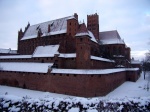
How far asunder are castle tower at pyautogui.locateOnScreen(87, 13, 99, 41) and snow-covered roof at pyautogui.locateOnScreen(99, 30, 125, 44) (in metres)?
2.22

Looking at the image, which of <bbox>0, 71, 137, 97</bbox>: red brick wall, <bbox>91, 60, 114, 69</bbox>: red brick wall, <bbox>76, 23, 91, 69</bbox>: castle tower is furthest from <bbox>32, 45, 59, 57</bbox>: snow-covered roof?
<bbox>91, 60, 114, 69</bbox>: red brick wall

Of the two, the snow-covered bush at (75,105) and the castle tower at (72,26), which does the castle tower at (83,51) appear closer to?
the castle tower at (72,26)

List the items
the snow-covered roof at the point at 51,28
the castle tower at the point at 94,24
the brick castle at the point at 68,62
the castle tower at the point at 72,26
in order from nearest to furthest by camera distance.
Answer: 1. the brick castle at the point at 68,62
2. the castle tower at the point at 72,26
3. the snow-covered roof at the point at 51,28
4. the castle tower at the point at 94,24

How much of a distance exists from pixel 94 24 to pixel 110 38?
265 inches

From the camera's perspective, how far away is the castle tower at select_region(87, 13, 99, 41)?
42431 mm

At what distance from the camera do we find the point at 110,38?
41.4 meters

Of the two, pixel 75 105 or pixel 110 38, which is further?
pixel 110 38

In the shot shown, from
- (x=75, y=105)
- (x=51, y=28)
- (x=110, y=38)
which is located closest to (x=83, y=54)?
(x=75, y=105)

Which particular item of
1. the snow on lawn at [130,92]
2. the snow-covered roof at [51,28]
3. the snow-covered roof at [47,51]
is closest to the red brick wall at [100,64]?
the snow on lawn at [130,92]

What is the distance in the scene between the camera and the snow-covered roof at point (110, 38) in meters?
40.0

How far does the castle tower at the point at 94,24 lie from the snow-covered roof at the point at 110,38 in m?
2.22

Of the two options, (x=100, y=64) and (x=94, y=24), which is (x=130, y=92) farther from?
(x=94, y=24)

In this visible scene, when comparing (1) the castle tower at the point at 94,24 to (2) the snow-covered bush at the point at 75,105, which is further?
(1) the castle tower at the point at 94,24

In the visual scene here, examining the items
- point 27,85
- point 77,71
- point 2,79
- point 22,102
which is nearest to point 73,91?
point 77,71
